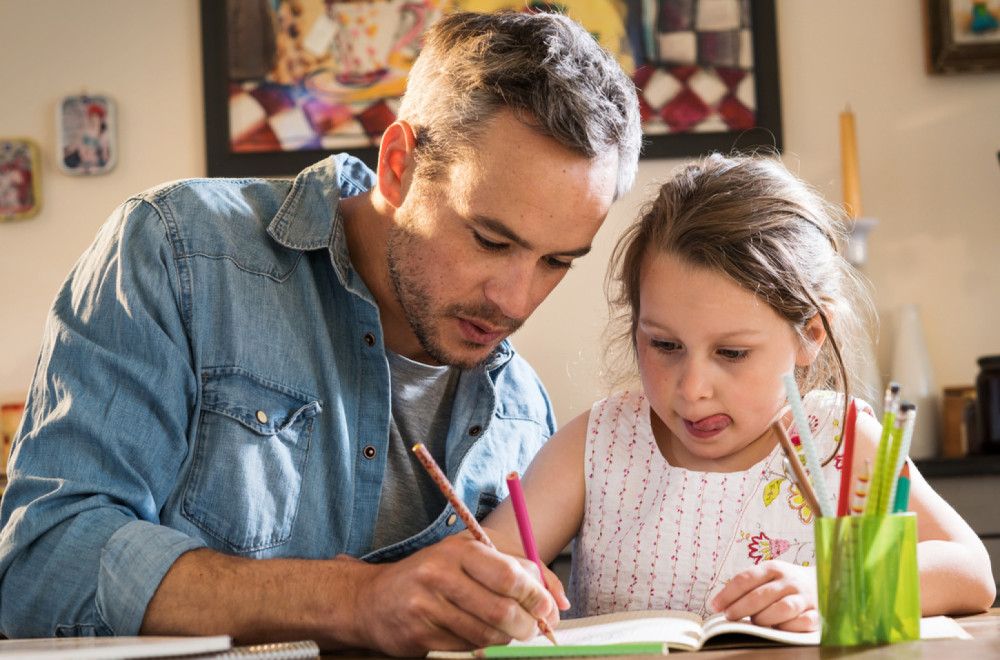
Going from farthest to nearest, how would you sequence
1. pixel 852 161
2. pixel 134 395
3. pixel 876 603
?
pixel 852 161
pixel 134 395
pixel 876 603

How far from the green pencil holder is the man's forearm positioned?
0.40 m

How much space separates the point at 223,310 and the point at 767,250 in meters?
0.65

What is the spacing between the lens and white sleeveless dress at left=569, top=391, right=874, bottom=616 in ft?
3.80

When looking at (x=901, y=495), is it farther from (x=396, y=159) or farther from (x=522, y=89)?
(x=396, y=159)

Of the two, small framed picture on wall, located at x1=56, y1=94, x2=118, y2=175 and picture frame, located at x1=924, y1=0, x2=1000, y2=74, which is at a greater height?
picture frame, located at x1=924, y1=0, x2=1000, y2=74

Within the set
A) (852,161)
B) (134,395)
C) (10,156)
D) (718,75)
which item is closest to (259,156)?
(10,156)

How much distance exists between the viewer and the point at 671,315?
1144 millimetres

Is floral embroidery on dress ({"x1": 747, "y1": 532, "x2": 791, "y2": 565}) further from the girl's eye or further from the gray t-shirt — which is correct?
the gray t-shirt

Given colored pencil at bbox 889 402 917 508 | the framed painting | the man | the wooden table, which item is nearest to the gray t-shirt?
the man

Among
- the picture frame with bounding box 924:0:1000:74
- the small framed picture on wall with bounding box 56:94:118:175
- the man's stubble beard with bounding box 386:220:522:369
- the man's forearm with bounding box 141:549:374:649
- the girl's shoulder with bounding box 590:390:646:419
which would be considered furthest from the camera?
the small framed picture on wall with bounding box 56:94:118:175

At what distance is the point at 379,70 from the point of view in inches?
104

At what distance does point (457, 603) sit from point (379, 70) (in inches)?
81.8

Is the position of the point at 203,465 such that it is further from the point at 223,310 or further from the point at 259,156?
the point at 259,156

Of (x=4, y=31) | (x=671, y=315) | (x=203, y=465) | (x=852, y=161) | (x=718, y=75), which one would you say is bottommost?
(x=203, y=465)
